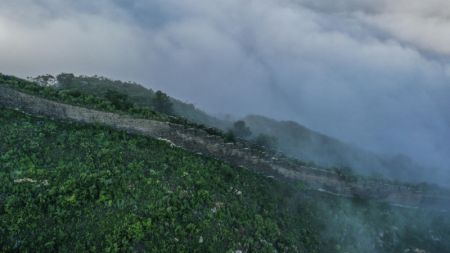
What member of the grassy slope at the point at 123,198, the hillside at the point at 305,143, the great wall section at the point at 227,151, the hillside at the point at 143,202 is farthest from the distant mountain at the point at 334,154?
the grassy slope at the point at 123,198

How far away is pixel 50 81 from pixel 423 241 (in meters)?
51.6

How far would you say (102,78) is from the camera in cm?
8194

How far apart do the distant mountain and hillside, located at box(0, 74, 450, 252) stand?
89.4 feet

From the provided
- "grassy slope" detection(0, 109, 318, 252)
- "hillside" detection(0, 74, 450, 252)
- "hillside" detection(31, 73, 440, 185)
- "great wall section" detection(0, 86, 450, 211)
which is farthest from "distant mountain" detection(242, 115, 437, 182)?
"grassy slope" detection(0, 109, 318, 252)

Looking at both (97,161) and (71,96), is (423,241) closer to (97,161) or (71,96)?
(97,161)

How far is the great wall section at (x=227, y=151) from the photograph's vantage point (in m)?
29.1

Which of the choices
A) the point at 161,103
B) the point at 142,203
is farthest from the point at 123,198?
the point at 161,103

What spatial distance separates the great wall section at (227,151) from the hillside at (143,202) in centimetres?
66

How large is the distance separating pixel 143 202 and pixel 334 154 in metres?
55.7

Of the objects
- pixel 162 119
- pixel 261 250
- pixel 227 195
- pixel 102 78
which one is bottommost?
pixel 261 250

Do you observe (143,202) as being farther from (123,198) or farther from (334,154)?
(334,154)

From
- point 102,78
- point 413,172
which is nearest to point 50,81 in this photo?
point 102,78

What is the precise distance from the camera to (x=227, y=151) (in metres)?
32.6

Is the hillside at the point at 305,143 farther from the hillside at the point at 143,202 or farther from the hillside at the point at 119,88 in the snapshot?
the hillside at the point at 143,202
